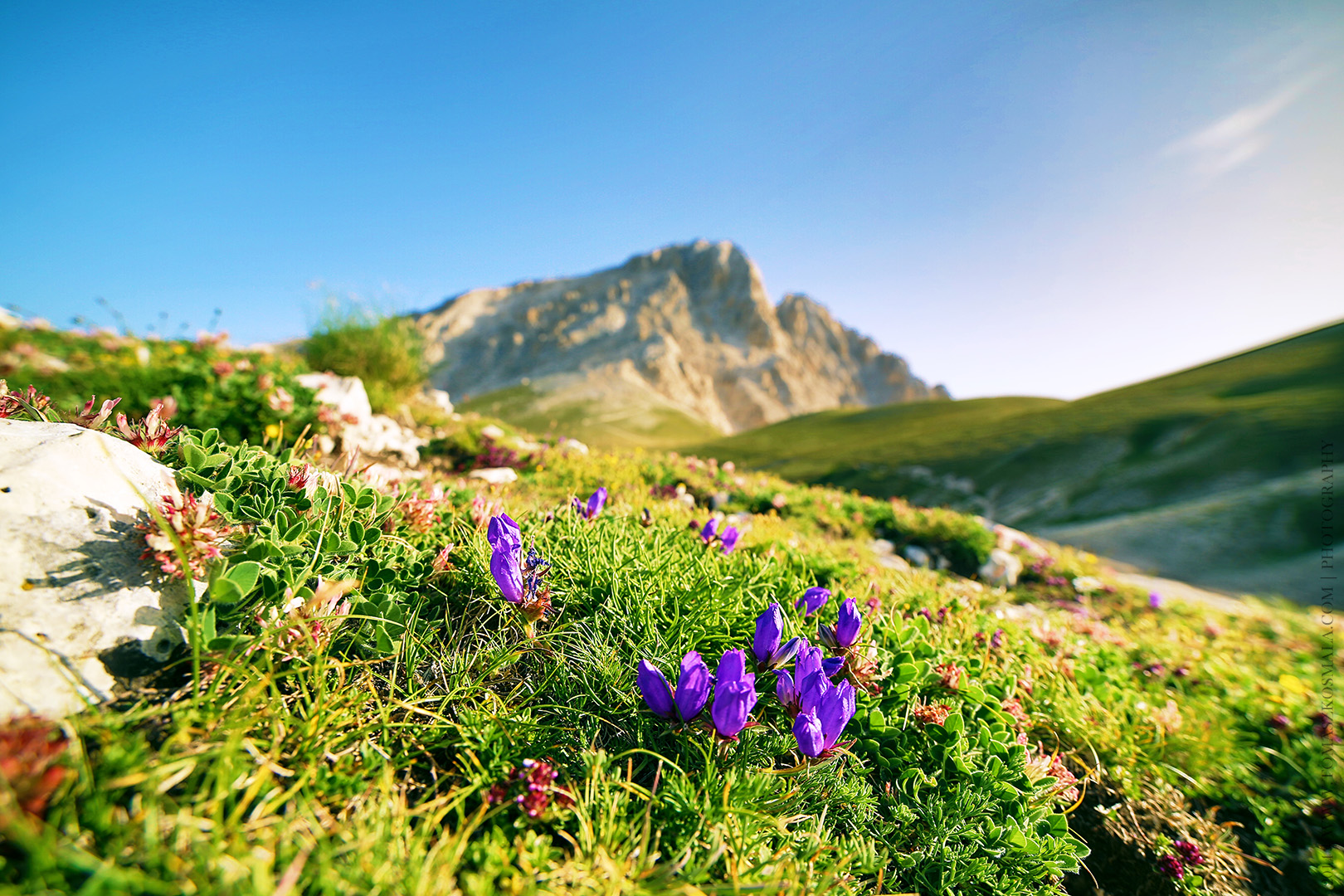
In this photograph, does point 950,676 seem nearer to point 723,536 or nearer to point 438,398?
point 723,536

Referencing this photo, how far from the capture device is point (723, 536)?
10.4 feet

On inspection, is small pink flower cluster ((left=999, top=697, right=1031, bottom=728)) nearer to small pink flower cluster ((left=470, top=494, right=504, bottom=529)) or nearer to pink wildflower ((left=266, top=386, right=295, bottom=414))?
small pink flower cluster ((left=470, top=494, right=504, bottom=529))

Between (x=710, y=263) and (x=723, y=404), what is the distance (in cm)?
5103

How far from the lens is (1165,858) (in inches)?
97.7

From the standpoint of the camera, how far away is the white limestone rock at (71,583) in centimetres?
149

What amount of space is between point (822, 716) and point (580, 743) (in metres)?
0.89

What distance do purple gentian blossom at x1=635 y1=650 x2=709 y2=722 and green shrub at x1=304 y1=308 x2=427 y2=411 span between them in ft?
33.7

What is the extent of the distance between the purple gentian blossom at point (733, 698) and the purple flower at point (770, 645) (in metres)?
0.33

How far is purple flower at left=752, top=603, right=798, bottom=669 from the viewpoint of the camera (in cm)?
209

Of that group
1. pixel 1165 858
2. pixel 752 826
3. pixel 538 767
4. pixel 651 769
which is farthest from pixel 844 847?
pixel 1165 858

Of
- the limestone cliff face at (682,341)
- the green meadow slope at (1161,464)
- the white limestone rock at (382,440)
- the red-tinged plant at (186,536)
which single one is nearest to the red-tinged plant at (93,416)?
the red-tinged plant at (186,536)

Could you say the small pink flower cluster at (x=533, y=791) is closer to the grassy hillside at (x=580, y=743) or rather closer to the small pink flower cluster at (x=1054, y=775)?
the grassy hillside at (x=580, y=743)

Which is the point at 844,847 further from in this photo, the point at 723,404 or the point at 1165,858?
the point at 723,404

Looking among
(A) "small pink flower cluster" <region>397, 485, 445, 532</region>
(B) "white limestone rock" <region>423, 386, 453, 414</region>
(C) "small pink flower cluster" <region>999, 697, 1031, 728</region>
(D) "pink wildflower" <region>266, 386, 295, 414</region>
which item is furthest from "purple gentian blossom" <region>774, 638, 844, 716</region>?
(B) "white limestone rock" <region>423, 386, 453, 414</region>
